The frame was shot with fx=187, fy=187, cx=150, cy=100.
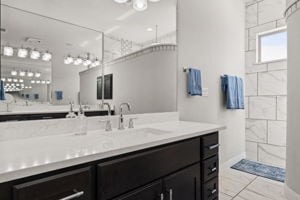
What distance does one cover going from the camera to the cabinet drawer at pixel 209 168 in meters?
1.42

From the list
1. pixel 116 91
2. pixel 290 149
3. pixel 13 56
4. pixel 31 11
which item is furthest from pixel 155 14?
pixel 290 149

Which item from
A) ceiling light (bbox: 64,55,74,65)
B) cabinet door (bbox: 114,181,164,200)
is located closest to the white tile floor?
cabinet door (bbox: 114,181,164,200)

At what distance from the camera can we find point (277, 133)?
9.60 feet

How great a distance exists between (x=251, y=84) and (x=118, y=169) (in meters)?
3.04

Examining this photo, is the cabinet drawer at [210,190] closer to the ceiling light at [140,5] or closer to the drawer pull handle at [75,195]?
the drawer pull handle at [75,195]

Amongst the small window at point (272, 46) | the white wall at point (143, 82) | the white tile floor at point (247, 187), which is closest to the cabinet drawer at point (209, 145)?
the white wall at point (143, 82)

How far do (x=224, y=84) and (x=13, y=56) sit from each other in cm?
245

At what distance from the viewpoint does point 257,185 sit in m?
2.28

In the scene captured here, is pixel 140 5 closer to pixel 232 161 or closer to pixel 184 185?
pixel 184 185

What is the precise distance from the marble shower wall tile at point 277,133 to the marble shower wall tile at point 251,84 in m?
0.56

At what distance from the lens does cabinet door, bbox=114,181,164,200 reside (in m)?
0.94

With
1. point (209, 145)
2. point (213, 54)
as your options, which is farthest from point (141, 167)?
point (213, 54)

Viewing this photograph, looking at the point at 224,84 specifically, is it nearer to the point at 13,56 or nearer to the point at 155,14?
the point at 155,14

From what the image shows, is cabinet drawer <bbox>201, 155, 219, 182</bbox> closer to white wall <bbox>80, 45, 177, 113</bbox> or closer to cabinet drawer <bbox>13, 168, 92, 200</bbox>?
white wall <bbox>80, 45, 177, 113</bbox>
